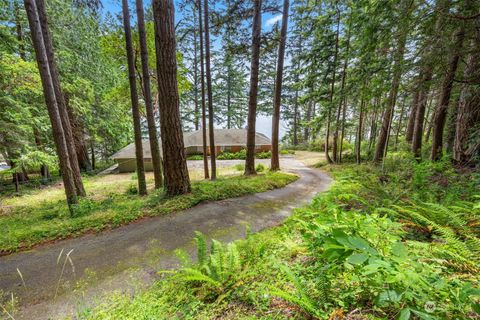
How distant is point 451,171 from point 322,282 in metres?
6.04

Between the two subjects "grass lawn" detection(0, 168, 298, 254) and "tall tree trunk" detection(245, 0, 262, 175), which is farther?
"tall tree trunk" detection(245, 0, 262, 175)

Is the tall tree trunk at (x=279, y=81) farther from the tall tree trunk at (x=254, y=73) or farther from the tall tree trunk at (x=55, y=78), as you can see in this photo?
the tall tree trunk at (x=55, y=78)

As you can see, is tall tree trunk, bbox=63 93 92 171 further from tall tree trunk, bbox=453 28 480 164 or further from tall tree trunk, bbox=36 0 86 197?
tall tree trunk, bbox=453 28 480 164

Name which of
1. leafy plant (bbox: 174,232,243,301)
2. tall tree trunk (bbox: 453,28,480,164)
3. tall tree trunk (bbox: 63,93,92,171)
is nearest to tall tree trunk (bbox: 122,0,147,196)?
leafy plant (bbox: 174,232,243,301)

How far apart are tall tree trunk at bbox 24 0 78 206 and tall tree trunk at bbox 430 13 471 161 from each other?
9.39 meters

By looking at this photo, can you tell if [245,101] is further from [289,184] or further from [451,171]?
[451,171]

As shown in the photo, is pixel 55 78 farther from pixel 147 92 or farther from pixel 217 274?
pixel 217 274

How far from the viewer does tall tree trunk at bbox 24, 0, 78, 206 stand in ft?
15.1

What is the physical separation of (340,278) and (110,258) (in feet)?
11.7

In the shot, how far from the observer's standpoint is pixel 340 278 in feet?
5.18

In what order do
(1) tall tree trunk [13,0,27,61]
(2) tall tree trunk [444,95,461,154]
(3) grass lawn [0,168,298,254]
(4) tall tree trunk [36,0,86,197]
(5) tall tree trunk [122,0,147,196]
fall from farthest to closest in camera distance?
1. (1) tall tree trunk [13,0,27,61]
2. (5) tall tree trunk [122,0,147,196]
3. (2) tall tree trunk [444,95,461,154]
4. (4) tall tree trunk [36,0,86,197]
5. (3) grass lawn [0,168,298,254]

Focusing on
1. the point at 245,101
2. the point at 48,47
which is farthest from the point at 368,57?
the point at 245,101

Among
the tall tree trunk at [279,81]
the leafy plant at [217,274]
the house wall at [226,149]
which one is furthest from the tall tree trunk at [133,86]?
the house wall at [226,149]

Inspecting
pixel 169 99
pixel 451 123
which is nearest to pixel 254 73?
pixel 169 99
